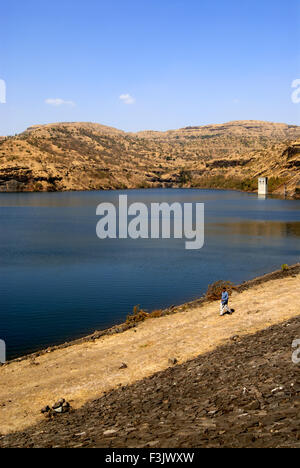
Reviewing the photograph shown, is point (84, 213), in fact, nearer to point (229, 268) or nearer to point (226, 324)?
point (229, 268)

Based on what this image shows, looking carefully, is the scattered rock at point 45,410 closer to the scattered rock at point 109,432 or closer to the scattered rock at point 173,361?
the scattered rock at point 109,432

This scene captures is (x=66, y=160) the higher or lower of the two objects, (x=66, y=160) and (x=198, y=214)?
the higher

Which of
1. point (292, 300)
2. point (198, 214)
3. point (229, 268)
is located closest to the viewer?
point (292, 300)

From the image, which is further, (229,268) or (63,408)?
(229,268)

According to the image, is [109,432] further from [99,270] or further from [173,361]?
[99,270]

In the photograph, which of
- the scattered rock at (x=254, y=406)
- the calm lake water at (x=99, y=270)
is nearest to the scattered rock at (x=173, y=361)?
the scattered rock at (x=254, y=406)

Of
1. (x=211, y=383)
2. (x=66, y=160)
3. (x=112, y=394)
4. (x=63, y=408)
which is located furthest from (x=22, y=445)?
(x=66, y=160)

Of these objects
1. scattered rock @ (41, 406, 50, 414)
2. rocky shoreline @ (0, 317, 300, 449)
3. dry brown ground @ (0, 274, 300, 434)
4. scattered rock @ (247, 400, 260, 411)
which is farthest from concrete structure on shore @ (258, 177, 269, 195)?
scattered rock @ (247, 400, 260, 411)

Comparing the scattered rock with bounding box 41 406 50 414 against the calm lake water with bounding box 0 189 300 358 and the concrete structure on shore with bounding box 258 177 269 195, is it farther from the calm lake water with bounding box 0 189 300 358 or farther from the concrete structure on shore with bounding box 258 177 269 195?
the concrete structure on shore with bounding box 258 177 269 195

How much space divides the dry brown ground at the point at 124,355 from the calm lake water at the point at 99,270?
3.69 m

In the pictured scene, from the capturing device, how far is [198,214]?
9444 centimetres

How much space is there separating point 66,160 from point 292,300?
603ft

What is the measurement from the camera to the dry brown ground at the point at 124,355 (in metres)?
15.4
